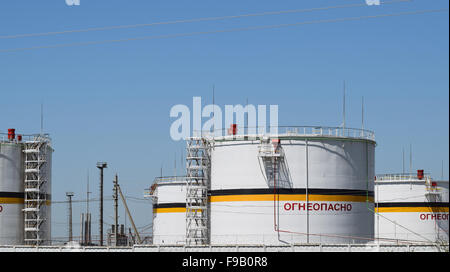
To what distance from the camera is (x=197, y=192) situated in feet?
211

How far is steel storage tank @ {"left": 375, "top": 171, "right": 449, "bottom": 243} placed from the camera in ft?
289

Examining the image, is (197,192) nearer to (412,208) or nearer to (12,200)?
(12,200)

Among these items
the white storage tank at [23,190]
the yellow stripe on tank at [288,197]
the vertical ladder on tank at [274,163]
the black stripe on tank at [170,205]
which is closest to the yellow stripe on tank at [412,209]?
the black stripe on tank at [170,205]

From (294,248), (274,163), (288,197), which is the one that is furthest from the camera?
(274,163)

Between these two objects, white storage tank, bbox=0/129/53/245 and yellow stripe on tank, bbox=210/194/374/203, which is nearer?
yellow stripe on tank, bbox=210/194/374/203

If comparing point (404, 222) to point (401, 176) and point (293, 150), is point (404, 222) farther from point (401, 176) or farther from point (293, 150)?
point (293, 150)

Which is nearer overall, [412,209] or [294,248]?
[294,248]

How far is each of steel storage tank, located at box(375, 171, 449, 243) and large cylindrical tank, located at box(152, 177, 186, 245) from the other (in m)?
22.9

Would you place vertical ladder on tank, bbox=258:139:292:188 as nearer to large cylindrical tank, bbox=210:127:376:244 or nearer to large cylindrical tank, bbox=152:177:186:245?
large cylindrical tank, bbox=210:127:376:244

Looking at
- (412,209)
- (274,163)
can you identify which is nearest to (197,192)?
(274,163)

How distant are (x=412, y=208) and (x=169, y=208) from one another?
29.1 m

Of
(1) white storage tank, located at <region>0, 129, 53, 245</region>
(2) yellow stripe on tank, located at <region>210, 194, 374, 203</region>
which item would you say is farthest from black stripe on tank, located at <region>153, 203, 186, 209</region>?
(2) yellow stripe on tank, located at <region>210, 194, 374, 203</region>

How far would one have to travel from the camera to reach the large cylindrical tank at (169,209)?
85681mm
